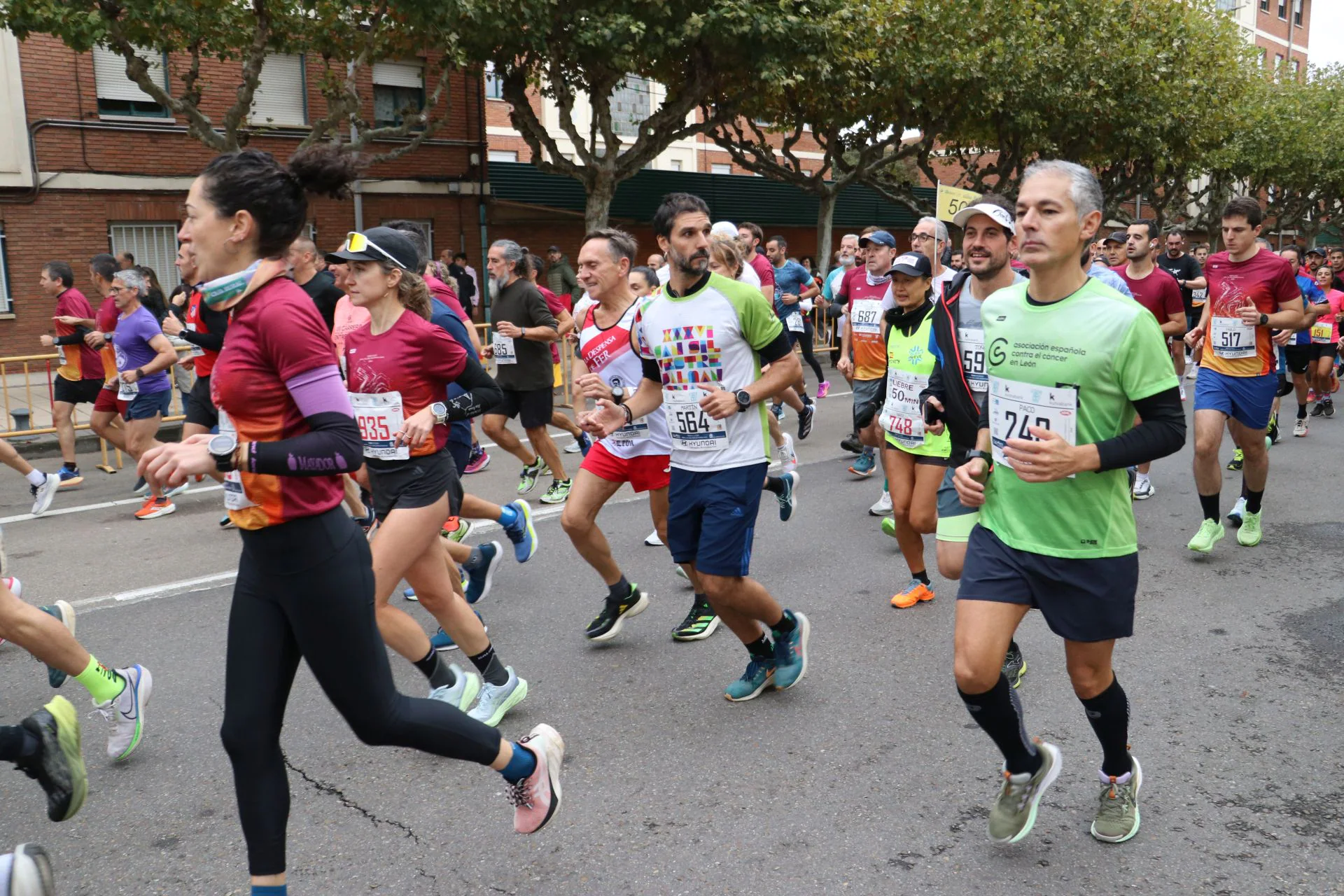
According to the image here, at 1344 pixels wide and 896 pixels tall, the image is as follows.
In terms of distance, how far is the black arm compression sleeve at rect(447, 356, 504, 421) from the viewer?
171 inches

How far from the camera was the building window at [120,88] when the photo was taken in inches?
768

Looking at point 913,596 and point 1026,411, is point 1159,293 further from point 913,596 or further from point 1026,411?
point 1026,411

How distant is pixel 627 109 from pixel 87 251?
16707 millimetres

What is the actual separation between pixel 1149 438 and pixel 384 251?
2.73 meters

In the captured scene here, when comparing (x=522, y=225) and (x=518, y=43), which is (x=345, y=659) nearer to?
(x=518, y=43)

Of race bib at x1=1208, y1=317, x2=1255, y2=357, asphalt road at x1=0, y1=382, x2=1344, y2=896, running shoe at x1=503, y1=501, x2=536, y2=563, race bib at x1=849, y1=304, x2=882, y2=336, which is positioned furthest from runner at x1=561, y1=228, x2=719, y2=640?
race bib at x1=1208, y1=317, x2=1255, y2=357

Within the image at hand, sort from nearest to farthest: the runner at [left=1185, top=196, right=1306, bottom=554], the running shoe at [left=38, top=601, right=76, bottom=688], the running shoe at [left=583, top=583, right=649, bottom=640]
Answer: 1. the running shoe at [left=38, top=601, right=76, bottom=688]
2. the running shoe at [left=583, top=583, right=649, bottom=640]
3. the runner at [left=1185, top=196, right=1306, bottom=554]

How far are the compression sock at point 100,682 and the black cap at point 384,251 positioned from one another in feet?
5.52

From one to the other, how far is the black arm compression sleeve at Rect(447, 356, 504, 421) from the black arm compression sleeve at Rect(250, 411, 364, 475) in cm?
162

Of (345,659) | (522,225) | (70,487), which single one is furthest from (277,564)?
(522,225)

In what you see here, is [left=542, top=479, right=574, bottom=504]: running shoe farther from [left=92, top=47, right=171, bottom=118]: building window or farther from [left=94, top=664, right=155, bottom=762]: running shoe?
[left=92, top=47, right=171, bottom=118]: building window

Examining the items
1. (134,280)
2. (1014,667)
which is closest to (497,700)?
(1014,667)

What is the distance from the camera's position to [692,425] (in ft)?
14.3

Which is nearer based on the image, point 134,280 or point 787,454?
point 134,280
